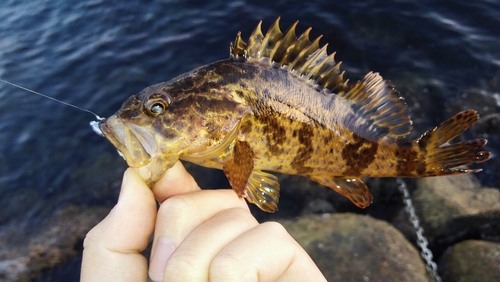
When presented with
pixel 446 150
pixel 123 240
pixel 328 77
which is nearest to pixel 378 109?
pixel 328 77

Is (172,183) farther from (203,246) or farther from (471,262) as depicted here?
(471,262)

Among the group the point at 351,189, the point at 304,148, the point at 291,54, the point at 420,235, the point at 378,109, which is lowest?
the point at 420,235

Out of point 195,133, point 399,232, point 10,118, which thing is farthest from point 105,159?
point 399,232

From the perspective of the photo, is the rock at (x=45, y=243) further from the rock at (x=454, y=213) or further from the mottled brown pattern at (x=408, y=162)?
the rock at (x=454, y=213)

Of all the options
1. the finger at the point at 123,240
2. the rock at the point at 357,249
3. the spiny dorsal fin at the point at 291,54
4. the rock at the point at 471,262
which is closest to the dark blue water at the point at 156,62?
the rock at the point at 471,262

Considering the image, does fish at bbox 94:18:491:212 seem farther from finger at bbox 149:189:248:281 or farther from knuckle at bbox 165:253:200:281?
knuckle at bbox 165:253:200:281
